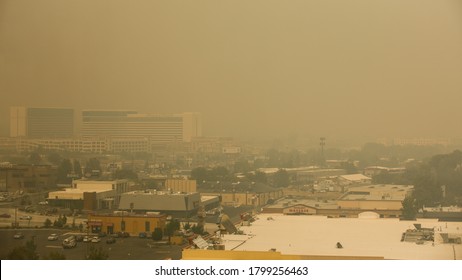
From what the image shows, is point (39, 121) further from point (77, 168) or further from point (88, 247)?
point (88, 247)

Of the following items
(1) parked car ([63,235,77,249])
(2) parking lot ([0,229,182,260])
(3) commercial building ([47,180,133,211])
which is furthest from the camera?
(3) commercial building ([47,180,133,211])

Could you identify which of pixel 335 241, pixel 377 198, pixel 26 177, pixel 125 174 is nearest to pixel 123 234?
pixel 125 174

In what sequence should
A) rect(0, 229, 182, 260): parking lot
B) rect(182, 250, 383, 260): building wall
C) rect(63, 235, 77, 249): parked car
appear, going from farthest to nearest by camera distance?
1. rect(63, 235, 77, 249): parked car
2. rect(0, 229, 182, 260): parking lot
3. rect(182, 250, 383, 260): building wall

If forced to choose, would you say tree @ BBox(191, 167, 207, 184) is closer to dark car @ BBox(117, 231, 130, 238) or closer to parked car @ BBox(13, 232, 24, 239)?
dark car @ BBox(117, 231, 130, 238)

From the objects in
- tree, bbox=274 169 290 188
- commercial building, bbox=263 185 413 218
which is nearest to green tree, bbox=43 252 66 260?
commercial building, bbox=263 185 413 218

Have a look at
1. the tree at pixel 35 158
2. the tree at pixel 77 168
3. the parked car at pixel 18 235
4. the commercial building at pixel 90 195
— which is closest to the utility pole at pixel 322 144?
→ the commercial building at pixel 90 195
